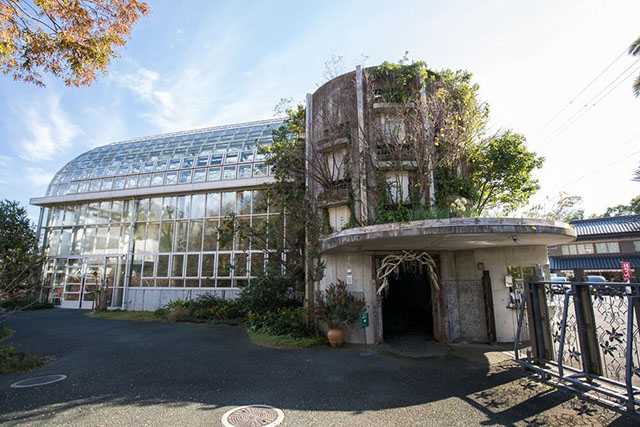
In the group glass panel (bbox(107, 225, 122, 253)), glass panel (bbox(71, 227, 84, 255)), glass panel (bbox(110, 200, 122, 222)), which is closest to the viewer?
glass panel (bbox(107, 225, 122, 253))

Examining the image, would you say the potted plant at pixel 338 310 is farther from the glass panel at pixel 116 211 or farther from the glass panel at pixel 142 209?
the glass panel at pixel 116 211

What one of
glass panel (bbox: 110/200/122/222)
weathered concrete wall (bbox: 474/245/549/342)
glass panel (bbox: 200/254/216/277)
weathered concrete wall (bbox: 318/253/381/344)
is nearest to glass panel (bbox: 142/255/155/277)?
glass panel (bbox: 200/254/216/277)

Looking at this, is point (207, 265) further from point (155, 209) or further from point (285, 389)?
point (285, 389)

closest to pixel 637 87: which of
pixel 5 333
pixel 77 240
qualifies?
pixel 5 333

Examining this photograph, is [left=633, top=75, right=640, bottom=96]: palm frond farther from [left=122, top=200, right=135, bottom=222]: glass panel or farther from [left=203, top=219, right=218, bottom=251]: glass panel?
[left=122, top=200, right=135, bottom=222]: glass panel

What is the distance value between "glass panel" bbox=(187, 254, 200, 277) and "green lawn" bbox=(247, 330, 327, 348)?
318 inches

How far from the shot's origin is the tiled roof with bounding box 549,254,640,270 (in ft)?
93.4

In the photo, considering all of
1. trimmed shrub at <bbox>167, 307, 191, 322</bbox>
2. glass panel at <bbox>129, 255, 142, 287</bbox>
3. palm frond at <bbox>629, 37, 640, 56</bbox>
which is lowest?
trimmed shrub at <bbox>167, 307, 191, 322</bbox>

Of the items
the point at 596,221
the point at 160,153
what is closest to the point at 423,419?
the point at 160,153

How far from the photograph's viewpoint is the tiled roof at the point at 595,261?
28.5 m

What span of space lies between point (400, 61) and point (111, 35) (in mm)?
9621

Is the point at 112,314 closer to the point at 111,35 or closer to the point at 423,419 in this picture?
the point at 111,35

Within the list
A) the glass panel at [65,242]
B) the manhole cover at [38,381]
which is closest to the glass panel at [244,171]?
the manhole cover at [38,381]

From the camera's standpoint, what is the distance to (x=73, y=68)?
673 centimetres
